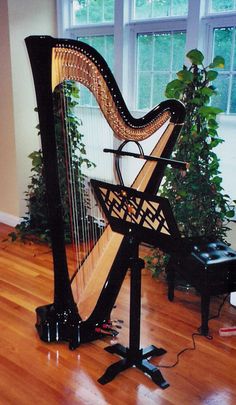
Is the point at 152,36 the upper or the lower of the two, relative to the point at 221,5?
lower


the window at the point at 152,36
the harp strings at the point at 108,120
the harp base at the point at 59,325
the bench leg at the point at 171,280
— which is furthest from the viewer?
the window at the point at 152,36

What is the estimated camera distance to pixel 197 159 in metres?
2.78

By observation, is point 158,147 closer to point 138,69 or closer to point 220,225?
point 220,225

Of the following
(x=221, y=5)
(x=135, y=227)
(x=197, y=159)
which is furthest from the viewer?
(x=221, y=5)

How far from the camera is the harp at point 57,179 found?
1696 millimetres

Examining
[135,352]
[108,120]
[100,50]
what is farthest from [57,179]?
[100,50]

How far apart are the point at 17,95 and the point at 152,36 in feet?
4.50

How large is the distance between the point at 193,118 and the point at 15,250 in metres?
1.96

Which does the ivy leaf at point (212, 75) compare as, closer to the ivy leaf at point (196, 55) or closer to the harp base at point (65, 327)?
the ivy leaf at point (196, 55)

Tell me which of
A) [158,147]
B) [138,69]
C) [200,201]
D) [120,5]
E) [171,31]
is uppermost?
[120,5]

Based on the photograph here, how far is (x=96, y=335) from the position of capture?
7.59 ft

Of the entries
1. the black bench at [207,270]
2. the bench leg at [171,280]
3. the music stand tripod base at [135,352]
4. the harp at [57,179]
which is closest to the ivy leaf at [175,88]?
the harp at [57,179]

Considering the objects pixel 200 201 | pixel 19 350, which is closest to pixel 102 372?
pixel 19 350

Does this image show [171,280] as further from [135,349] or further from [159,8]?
[159,8]
